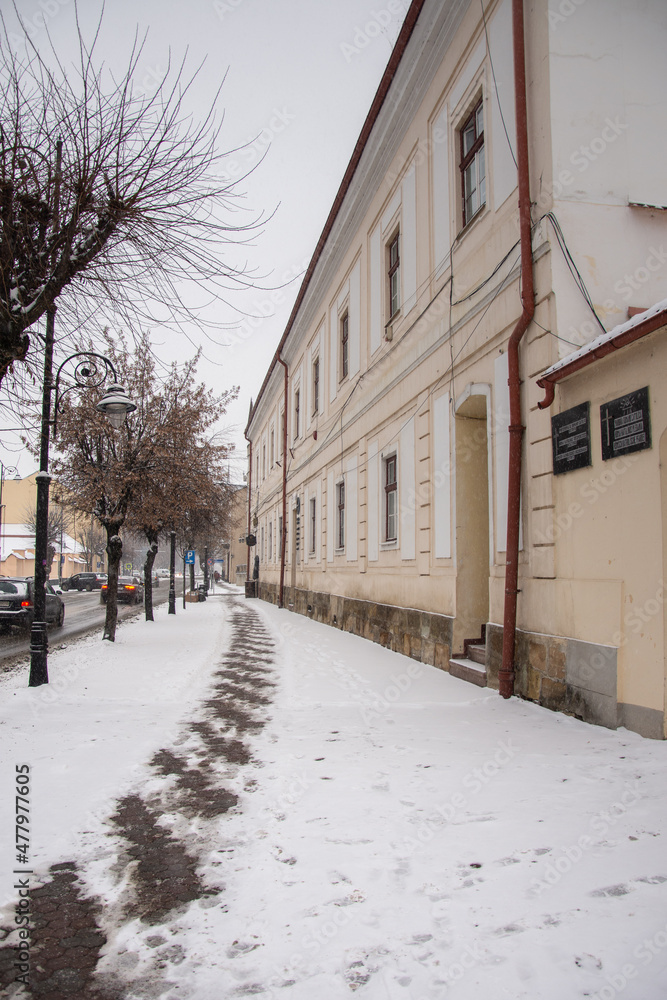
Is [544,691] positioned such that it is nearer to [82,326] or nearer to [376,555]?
[82,326]

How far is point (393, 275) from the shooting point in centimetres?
1198

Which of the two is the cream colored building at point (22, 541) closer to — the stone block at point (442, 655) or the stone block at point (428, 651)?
the stone block at point (428, 651)

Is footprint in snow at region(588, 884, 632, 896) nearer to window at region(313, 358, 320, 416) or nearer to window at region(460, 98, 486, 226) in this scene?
window at region(460, 98, 486, 226)

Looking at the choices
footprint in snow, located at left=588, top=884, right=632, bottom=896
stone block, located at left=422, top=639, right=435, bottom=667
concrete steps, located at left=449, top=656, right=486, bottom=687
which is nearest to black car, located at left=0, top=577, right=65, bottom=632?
stone block, located at left=422, top=639, right=435, bottom=667

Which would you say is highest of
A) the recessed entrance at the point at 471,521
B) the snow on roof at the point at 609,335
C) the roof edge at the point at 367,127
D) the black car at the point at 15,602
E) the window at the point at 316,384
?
the roof edge at the point at 367,127

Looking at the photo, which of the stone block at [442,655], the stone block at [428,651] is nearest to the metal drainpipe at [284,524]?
the stone block at [428,651]

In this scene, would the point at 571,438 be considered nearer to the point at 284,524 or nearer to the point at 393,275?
the point at 393,275

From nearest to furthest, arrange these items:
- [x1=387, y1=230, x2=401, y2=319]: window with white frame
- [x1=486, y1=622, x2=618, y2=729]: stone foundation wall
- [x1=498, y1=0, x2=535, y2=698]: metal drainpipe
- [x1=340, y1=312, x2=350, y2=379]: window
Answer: [x1=486, y1=622, x2=618, y2=729]: stone foundation wall, [x1=498, y1=0, x2=535, y2=698]: metal drainpipe, [x1=387, y1=230, x2=401, y2=319]: window with white frame, [x1=340, y1=312, x2=350, y2=379]: window

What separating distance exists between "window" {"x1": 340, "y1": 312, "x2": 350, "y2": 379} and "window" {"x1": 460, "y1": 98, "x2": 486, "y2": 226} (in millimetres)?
6816

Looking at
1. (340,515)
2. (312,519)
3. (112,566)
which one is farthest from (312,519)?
(112,566)

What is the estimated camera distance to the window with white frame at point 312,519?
61.7ft

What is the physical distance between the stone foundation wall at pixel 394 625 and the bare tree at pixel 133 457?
401 centimetres

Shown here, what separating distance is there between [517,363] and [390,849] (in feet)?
16.2

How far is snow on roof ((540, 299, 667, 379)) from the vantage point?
4410 millimetres
